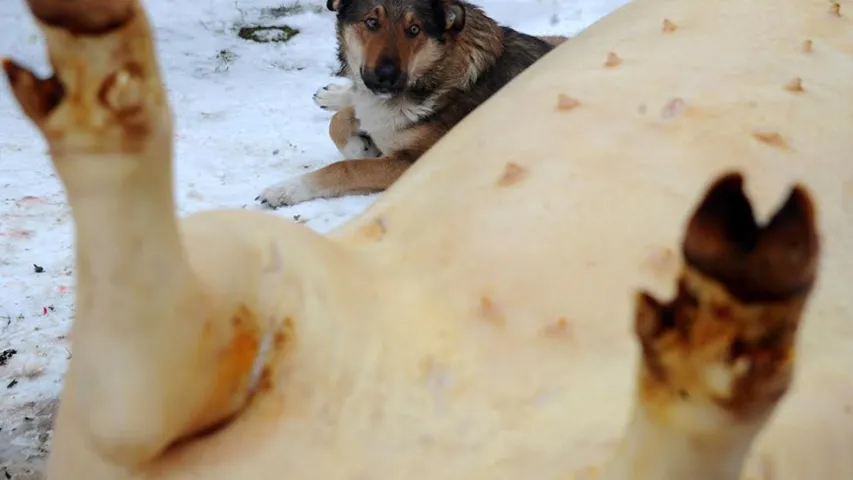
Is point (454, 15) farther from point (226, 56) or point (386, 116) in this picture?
point (226, 56)

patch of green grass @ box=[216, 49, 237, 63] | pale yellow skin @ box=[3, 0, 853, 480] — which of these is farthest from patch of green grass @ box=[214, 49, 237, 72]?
pale yellow skin @ box=[3, 0, 853, 480]

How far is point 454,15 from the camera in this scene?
11.3 ft

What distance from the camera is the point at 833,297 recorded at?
4.00 feet

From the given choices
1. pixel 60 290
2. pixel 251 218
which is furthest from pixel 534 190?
pixel 60 290

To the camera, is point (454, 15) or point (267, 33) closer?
point (454, 15)

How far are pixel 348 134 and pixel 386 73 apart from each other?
0.37 m

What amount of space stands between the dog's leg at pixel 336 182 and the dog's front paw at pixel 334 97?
0.54 meters

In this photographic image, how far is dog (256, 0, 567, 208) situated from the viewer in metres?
3.37

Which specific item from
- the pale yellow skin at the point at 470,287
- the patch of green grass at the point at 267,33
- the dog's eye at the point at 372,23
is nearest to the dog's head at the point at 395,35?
the dog's eye at the point at 372,23

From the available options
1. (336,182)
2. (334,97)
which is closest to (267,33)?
(334,97)

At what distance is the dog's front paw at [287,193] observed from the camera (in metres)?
3.00

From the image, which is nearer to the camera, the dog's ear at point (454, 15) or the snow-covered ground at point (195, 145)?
the snow-covered ground at point (195, 145)

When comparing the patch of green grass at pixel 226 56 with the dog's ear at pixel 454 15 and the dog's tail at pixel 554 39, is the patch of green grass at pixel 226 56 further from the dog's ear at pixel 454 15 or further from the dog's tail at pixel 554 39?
the dog's tail at pixel 554 39

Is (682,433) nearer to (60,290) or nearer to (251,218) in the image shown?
(251,218)
